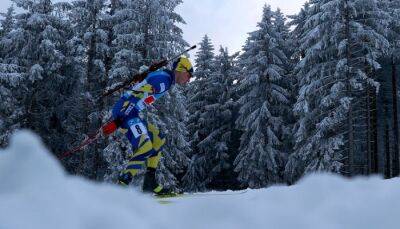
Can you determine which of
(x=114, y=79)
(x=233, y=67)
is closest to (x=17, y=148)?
(x=114, y=79)

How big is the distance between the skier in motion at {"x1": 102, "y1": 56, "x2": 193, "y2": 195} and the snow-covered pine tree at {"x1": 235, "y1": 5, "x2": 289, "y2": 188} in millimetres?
20492

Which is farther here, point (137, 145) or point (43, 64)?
point (43, 64)

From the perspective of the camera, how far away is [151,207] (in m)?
3.09

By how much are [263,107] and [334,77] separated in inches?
260

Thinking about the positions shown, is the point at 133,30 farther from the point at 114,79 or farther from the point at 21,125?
the point at 21,125

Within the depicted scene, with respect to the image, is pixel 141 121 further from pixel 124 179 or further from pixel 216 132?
pixel 216 132

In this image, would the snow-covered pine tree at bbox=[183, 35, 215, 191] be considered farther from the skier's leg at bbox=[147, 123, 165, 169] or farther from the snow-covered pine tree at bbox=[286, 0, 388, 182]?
the skier's leg at bbox=[147, 123, 165, 169]

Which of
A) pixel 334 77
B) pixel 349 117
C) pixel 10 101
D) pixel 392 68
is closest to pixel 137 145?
pixel 349 117

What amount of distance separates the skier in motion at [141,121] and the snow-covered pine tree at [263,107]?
2049cm

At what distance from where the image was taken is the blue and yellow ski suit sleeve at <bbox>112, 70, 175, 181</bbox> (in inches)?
286

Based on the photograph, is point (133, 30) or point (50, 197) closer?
point (50, 197)

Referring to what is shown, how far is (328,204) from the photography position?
9.70 feet

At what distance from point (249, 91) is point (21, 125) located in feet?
49.8

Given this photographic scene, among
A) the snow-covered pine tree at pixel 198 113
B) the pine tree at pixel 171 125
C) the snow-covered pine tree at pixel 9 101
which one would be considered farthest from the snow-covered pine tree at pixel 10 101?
the snow-covered pine tree at pixel 198 113
